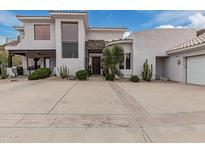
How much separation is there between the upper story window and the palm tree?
8463 millimetres

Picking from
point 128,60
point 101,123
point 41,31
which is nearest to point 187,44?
point 128,60

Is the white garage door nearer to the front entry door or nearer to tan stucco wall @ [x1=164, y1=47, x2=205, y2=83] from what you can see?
tan stucco wall @ [x1=164, y1=47, x2=205, y2=83]

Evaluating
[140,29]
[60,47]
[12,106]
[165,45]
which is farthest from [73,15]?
[12,106]

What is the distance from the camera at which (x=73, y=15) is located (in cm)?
1970

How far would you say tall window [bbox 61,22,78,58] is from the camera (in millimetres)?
20422

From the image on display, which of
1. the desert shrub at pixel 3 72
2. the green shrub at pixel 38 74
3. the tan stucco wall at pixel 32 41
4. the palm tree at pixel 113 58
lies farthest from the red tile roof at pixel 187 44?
the desert shrub at pixel 3 72

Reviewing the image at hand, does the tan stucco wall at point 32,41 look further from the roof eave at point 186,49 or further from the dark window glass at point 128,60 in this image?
the roof eave at point 186,49

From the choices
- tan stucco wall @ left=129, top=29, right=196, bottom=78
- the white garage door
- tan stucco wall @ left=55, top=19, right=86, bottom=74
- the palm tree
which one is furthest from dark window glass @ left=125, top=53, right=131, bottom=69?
the white garage door

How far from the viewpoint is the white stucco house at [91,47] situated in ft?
52.5

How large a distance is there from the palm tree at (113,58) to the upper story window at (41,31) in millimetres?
8463
